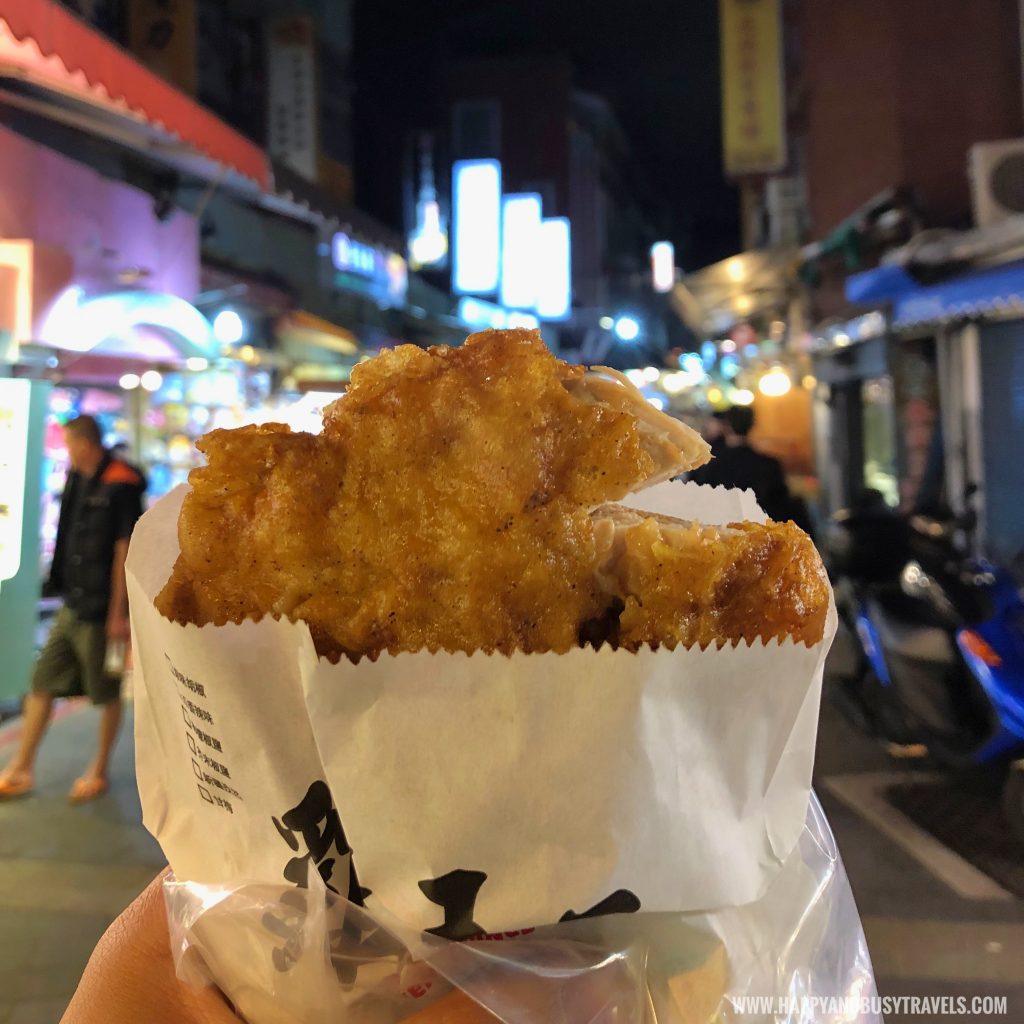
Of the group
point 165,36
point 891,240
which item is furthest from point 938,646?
point 165,36

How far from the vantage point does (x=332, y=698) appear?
0.86 meters

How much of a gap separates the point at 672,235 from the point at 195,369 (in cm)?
3802

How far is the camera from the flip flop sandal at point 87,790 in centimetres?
495

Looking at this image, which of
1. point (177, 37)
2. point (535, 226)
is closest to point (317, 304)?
point (177, 37)

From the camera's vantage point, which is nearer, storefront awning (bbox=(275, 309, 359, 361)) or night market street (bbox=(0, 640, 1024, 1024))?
night market street (bbox=(0, 640, 1024, 1024))

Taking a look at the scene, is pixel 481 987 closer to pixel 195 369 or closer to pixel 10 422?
pixel 10 422

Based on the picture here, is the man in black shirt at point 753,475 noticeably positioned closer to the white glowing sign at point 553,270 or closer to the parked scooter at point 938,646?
the parked scooter at point 938,646

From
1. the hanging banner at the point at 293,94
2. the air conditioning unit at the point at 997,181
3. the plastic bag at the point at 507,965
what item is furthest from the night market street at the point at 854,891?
the hanging banner at the point at 293,94

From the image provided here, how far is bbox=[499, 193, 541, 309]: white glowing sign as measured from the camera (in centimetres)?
2261

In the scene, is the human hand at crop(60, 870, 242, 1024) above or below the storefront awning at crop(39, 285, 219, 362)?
below

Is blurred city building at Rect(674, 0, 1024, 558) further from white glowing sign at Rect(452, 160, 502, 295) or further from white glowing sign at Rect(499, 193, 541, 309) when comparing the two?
white glowing sign at Rect(499, 193, 541, 309)

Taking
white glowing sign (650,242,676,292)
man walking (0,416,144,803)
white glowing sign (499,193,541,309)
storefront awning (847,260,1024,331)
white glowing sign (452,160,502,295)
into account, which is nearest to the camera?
man walking (0,416,144,803)

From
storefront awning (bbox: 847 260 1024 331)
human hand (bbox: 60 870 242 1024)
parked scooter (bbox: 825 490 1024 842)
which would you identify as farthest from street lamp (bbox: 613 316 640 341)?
human hand (bbox: 60 870 242 1024)

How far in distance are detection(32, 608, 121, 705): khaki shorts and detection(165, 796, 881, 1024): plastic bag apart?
464 cm
